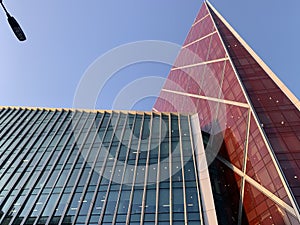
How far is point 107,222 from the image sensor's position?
2164 centimetres

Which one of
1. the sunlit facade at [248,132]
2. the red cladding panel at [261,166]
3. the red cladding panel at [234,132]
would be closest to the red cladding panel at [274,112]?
the sunlit facade at [248,132]

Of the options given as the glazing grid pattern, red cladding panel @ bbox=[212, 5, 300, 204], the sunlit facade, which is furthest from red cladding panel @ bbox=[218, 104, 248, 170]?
the glazing grid pattern

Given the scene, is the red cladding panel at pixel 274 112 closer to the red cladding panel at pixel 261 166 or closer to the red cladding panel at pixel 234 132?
the red cladding panel at pixel 261 166

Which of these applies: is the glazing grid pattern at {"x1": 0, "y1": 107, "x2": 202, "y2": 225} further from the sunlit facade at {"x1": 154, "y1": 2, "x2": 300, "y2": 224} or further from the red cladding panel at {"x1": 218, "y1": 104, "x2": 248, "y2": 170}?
the red cladding panel at {"x1": 218, "y1": 104, "x2": 248, "y2": 170}

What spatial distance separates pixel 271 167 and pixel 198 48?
3436 cm

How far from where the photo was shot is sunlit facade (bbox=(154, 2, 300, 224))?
21078mm

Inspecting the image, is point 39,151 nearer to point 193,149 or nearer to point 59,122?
point 59,122

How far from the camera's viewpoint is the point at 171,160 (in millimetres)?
27891

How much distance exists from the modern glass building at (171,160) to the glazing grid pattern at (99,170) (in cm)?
11

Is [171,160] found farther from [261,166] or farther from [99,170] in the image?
[261,166]

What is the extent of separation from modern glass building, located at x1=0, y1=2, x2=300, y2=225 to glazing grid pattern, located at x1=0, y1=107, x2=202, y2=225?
0.11 m

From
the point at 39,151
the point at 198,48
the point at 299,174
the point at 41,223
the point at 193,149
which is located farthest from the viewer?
the point at 198,48

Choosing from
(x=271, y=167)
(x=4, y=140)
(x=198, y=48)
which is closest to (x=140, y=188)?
(x=271, y=167)

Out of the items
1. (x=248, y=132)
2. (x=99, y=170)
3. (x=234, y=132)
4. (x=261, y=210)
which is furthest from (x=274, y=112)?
(x=99, y=170)
